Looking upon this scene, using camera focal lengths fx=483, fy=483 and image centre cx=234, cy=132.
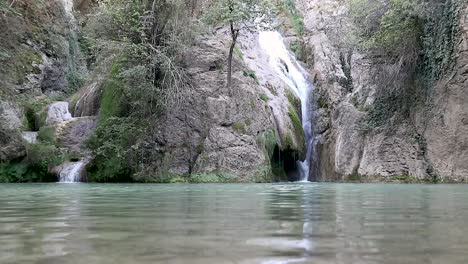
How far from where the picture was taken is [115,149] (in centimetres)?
1791

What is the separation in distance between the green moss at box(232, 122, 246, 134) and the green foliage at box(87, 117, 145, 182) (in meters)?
3.54

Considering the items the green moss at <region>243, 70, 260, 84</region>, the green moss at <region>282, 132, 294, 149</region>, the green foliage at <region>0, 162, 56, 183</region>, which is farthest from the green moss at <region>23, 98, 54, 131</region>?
the green moss at <region>282, 132, 294, 149</region>

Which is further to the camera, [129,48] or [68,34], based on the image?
[68,34]

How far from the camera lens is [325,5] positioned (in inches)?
1111

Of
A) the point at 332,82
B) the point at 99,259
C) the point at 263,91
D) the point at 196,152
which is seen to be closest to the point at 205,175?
the point at 196,152

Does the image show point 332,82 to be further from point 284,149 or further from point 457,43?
point 457,43

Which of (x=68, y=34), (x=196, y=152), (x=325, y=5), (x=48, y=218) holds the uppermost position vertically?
(x=325, y=5)

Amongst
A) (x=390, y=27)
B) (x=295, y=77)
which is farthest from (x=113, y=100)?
(x=390, y=27)

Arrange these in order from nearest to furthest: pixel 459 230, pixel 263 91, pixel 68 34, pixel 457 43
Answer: pixel 459 230 < pixel 457 43 < pixel 263 91 < pixel 68 34

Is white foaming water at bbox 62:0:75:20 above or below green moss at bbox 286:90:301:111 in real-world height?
above

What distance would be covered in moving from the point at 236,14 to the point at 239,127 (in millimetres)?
4567

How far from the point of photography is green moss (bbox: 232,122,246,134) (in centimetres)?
1820

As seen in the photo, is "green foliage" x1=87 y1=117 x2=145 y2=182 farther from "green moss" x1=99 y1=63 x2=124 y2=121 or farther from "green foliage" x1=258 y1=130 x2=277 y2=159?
"green foliage" x1=258 y1=130 x2=277 y2=159

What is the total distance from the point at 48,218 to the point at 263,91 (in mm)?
16690
